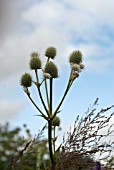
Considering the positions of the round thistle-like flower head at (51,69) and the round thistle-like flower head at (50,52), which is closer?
the round thistle-like flower head at (51,69)

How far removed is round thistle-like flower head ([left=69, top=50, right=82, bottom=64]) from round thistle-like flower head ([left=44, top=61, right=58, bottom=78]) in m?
0.09

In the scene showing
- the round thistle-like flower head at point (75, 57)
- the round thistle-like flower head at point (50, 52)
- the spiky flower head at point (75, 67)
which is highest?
the round thistle-like flower head at point (50, 52)

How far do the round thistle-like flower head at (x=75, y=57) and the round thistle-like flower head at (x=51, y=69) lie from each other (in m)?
0.09

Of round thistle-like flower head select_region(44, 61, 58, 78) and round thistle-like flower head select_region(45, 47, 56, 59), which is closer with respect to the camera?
round thistle-like flower head select_region(44, 61, 58, 78)

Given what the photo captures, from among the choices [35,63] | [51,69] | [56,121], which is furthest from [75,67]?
[56,121]

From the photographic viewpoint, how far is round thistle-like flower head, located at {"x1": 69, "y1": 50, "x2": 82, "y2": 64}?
101 inches

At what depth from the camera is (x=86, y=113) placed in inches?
83.1

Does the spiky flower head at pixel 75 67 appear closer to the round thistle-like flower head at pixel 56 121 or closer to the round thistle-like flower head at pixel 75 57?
the round thistle-like flower head at pixel 75 57

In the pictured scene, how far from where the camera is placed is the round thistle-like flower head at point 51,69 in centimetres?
244

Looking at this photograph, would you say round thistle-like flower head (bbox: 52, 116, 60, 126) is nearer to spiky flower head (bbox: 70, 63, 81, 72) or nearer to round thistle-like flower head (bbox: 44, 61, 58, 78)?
round thistle-like flower head (bbox: 44, 61, 58, 78)

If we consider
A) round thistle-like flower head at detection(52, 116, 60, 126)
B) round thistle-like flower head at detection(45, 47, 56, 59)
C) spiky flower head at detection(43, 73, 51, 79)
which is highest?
round thistle-like flower head at detection(45, 47, 56, 59)

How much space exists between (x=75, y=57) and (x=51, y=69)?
7.0 inches

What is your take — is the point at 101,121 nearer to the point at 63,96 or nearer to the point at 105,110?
the point at 105,110

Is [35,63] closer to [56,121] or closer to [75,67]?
[75,67]
